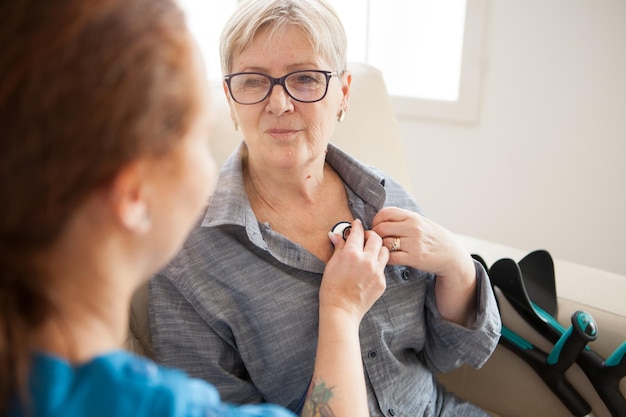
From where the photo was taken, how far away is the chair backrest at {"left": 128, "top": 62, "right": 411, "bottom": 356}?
1.34 meters

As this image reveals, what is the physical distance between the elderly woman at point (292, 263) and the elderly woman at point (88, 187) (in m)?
0.51

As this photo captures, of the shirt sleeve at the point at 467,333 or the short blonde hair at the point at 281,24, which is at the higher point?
the short blonde hair at the point at 281,24

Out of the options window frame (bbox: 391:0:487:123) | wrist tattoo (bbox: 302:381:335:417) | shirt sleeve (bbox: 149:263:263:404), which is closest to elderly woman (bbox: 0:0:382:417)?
wrist tattoo (bbox: 302:381:335:417)

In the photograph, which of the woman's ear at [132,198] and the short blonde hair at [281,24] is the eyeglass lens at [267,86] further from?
the woman's ear at [132,198]

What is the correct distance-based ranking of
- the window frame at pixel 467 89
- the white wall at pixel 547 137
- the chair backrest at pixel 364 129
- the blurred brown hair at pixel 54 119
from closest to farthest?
the blurred brown hair at pixel 54 119 < the chair backrest at pixel 364 129 < the white wall at pixel 547 137 < the window frame at pixel 467 89

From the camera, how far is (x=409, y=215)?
1.15 metres

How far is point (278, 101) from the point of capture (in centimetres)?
109

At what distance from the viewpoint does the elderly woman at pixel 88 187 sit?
0.44 meters

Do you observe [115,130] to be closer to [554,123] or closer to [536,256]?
[536,256]

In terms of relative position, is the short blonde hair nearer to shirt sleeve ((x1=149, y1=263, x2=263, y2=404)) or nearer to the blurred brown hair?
shirt sleeve ((x1=149, y1=263, x2=263, y2=404))

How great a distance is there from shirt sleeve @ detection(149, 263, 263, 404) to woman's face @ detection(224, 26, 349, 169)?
→ 0.29 m

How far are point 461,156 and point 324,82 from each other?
1.49 m

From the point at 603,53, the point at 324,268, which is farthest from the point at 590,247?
the point at 324,268

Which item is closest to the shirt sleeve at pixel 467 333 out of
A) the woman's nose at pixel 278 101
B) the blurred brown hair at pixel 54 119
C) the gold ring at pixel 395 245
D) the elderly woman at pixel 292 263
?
the elderly woman at pixel 292 263
